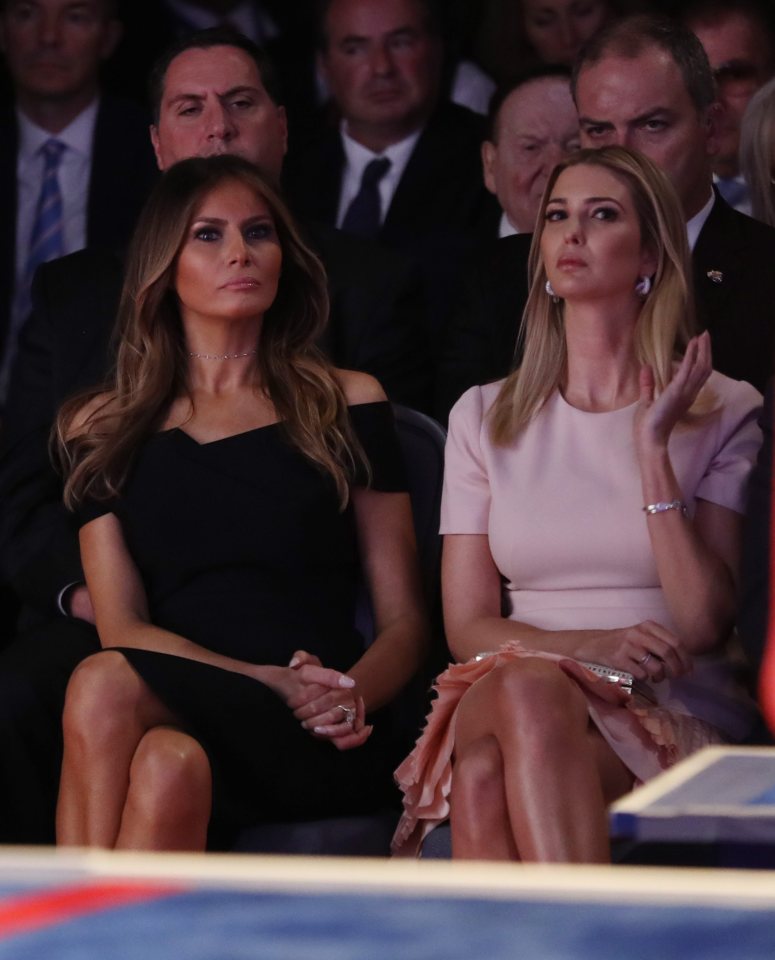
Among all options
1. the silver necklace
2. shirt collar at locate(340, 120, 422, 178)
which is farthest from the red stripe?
shirt collar at locate(340, 120, 422, 178)

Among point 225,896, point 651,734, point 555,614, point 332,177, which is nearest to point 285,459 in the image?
point 555,614

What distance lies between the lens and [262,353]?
10.4 feet

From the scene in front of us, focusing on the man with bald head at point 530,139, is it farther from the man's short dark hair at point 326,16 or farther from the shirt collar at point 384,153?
the man's short dark hair at point 326,16

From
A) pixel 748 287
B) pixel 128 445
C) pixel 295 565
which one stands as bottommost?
A: pixel 295 565

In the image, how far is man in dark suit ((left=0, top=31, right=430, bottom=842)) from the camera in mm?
2848

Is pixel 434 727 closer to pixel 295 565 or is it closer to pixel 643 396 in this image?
pixel 295 565

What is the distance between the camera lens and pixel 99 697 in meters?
2.58

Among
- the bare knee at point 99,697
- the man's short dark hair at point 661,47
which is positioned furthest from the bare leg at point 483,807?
the man's short dark hair at point 661,47

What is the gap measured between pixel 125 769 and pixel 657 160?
164 centimetres

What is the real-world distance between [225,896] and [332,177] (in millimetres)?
3536

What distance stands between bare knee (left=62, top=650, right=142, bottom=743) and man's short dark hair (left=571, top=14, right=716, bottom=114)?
5.30 ft

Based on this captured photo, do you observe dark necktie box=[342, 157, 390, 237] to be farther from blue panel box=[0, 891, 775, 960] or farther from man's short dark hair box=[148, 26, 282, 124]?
blue panel box=[0, 891, 775, 960]

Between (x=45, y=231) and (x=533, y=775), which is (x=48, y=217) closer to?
(x=45, y=231)

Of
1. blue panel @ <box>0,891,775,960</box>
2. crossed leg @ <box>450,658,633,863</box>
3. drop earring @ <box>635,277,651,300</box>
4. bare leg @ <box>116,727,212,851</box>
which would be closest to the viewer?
blue panel @ <box>0,891,775,960</box>
